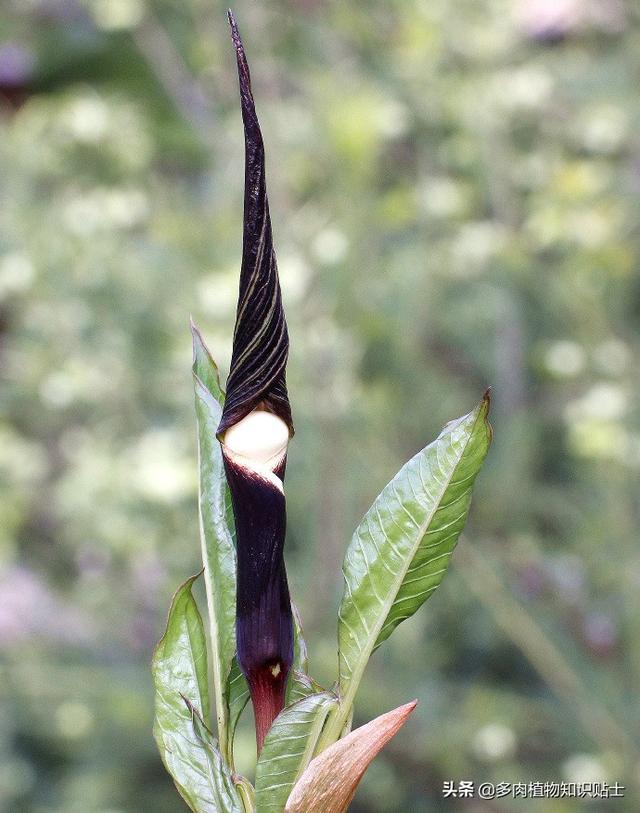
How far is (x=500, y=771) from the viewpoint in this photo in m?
1.18

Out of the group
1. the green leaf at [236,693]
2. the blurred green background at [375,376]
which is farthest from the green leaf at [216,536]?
the blurred green background at [375,376]

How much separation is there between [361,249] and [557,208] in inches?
9.9

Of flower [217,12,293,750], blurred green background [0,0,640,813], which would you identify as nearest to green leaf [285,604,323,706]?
flower [217,12,293,750]

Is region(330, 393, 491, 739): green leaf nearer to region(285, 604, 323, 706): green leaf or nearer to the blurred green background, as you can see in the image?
region(285, 604, 323, 706): green leaf

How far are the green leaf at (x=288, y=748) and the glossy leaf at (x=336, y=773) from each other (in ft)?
0.04

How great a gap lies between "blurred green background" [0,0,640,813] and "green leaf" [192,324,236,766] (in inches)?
29.1

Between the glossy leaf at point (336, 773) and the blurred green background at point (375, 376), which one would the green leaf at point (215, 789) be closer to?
the glossy leaf at point (336, 773)

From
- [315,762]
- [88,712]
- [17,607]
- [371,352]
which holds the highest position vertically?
[371,352]

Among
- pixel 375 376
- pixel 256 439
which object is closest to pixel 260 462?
pixel 256 439

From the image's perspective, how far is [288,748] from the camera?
0.29 metres

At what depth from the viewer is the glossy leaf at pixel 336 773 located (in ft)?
0.91

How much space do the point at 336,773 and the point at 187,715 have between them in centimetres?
6

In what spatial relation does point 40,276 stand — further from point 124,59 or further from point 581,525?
point 124,59

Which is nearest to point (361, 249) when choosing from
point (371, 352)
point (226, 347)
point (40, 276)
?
point (371, 352)
